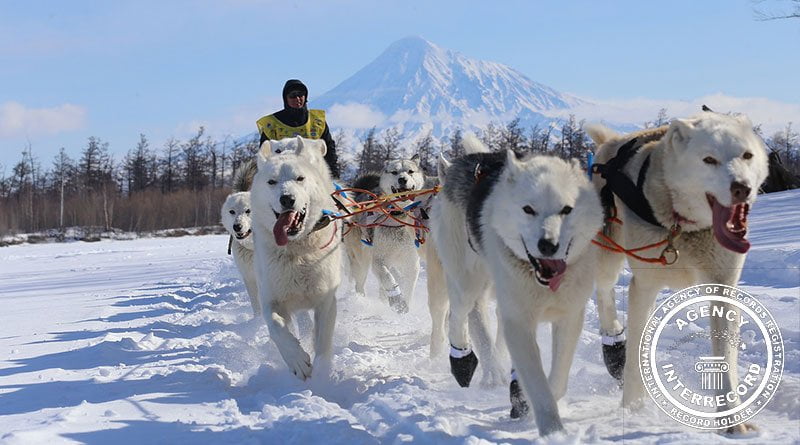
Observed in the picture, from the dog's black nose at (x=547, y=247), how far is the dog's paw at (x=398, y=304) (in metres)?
4.86

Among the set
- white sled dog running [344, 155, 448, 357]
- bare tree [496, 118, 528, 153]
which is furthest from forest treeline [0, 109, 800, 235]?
white sled dog running [344, 155, 448, 357]

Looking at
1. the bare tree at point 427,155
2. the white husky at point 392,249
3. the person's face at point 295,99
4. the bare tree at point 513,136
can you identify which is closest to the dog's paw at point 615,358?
the white husky at point 392,249

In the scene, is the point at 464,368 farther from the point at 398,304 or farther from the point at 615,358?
the point at 398,304

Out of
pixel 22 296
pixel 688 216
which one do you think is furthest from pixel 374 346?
pixel 22 296

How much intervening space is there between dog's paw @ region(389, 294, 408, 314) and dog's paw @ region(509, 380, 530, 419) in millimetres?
4196

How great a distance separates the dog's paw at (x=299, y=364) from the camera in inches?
182

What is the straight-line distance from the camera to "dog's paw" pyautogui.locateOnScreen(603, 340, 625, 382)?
14.0ft

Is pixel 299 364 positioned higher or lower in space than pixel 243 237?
lower

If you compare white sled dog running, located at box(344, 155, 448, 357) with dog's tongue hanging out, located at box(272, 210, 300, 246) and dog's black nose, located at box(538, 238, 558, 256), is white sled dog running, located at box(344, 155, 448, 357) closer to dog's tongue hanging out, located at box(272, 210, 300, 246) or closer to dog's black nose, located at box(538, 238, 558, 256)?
dog's tongue hanging out, located at box(272, 210, 300, 246)

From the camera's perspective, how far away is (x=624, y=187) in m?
3.69

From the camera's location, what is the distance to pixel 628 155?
3.99 metres

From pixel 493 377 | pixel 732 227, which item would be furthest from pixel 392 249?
pixel 732 227

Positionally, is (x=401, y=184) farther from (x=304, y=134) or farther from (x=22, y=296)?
(x=22, y=296)

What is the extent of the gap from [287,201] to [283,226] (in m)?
0.17
